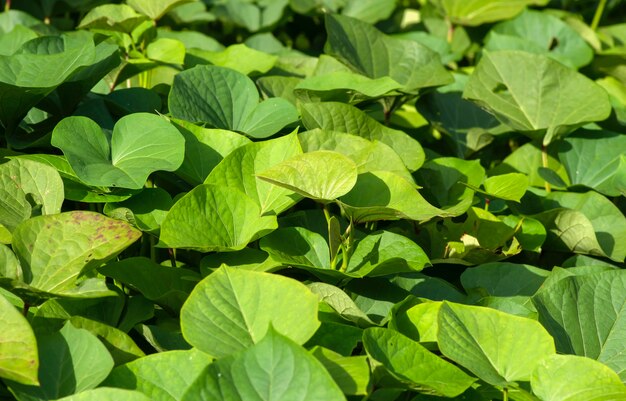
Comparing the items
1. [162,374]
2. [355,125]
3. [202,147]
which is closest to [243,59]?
[355,125]

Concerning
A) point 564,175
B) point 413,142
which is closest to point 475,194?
point 413,142

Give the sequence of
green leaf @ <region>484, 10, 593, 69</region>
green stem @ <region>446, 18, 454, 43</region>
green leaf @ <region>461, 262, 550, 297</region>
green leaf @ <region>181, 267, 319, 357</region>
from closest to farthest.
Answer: green leaf @ <region>181, 267, 319, 357</region> < green leaf @ <region>461, 262, 550, 297</region> < green leaf @ <region>484, 10, 593, 69</region> < green stem @ <region>446, 18, 454, 43</region>

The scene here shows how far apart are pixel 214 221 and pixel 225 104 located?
0.38 metres

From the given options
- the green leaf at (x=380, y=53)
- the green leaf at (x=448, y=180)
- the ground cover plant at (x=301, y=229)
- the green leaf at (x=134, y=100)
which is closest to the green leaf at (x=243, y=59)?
the ground cover plant at (x=301, y=229)

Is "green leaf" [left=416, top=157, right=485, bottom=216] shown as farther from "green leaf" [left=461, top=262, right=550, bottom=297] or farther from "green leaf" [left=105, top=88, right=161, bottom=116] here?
"green leaf" [left=105, top=88, right=161, bottom=116]

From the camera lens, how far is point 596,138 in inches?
68.4

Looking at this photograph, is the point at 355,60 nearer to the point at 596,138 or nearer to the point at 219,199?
the point at 596,138

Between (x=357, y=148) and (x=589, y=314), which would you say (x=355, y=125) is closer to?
(x=357, y=148)

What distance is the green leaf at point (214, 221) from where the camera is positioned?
1085mm

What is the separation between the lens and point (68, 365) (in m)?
0.90

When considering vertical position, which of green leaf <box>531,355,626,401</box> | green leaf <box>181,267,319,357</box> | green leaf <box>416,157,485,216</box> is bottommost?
green leaf <box>416,157,485,216</box>

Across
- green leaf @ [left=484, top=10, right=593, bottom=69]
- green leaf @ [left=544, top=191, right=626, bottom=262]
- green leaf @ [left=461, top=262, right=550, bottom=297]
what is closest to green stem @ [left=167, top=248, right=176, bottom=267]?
Result: green leaf @ [left=461, top=262, right=550, bottom=297]

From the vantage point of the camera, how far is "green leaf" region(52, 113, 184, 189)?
45.1 inches

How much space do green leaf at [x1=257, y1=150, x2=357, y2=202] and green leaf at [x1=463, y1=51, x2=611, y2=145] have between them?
691 mm
